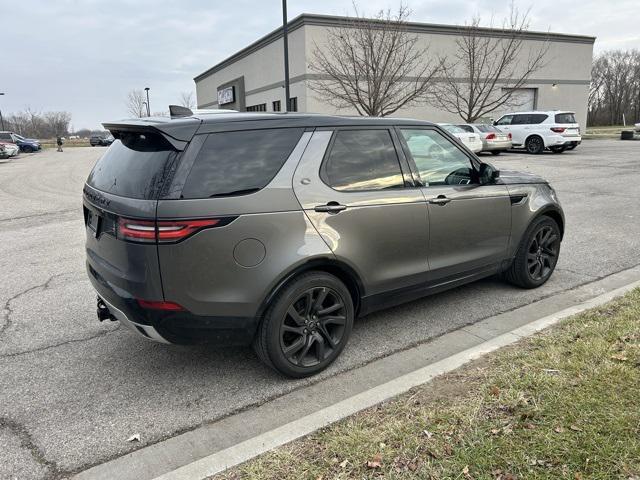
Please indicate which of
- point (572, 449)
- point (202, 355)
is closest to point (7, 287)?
point (202, 355)

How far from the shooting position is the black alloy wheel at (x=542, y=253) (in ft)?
15.9

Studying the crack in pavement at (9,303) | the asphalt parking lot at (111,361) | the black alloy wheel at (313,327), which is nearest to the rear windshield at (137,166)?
the black alloy wheel at (313,327)

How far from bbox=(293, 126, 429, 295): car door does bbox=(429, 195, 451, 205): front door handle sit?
12 cm

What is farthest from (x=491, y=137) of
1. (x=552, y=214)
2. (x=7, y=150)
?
(x=7, y=150)

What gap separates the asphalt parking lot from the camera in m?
2.76

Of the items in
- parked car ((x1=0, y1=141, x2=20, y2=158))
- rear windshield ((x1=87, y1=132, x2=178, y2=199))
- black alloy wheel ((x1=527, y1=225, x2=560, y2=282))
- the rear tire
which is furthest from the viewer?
parked car ((x1=0, y1=141, x2=20, y2=158))

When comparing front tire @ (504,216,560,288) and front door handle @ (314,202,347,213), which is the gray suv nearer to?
front door handle @ (314,202,347,213)

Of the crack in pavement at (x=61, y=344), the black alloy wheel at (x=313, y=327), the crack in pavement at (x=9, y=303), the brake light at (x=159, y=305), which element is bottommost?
the crack in pavement at (x=61, y=344)

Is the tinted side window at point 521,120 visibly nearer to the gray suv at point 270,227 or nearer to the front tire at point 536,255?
the front tire at point 536,255

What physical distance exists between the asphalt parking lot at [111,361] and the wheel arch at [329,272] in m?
0.51

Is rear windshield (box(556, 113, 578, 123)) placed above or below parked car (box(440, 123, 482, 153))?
above

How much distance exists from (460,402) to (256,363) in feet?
4.89

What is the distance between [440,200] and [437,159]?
42 cm

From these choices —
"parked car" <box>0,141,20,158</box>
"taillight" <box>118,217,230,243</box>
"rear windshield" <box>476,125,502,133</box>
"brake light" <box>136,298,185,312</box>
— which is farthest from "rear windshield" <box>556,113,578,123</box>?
"parked car" <box>0,141,20,158</box>
